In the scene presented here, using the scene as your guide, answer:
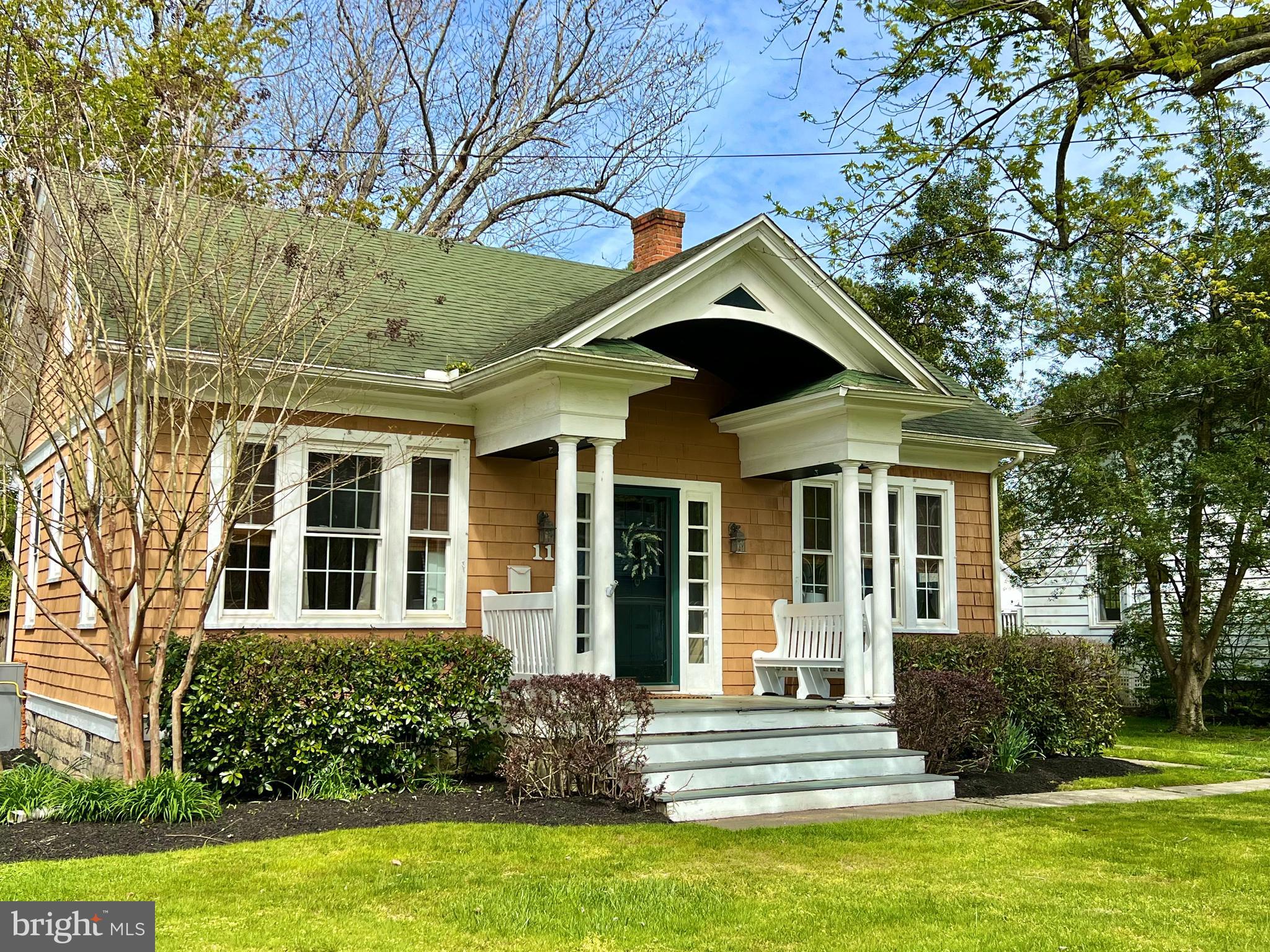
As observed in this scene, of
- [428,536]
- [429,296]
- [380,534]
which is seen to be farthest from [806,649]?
[429,296]

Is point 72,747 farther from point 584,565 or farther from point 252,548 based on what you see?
point 584,565

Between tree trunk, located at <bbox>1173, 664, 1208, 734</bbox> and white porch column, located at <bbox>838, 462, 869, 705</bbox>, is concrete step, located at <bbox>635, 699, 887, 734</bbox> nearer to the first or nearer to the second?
white porch column, located at <bbox>838, 462, 869, 705</bbox>

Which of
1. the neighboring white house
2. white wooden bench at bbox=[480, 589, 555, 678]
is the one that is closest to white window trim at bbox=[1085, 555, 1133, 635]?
the neighboring white house

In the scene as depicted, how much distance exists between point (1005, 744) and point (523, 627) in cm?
483

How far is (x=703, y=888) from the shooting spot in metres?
6.33

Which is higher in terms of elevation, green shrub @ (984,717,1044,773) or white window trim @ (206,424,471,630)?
white window trim @ (206,424,471,630)

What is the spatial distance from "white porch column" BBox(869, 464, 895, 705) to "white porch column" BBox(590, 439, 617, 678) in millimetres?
2830

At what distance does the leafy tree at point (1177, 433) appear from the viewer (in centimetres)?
1639

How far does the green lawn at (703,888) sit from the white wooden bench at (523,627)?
235 cm

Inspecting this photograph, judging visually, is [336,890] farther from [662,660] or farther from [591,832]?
[662,660]

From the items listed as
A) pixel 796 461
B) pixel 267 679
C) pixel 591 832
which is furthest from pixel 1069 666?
pixel 267 679

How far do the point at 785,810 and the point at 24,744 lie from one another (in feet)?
31.1

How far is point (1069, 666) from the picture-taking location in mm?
12484

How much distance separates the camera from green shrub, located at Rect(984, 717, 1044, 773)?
11.3 meters
